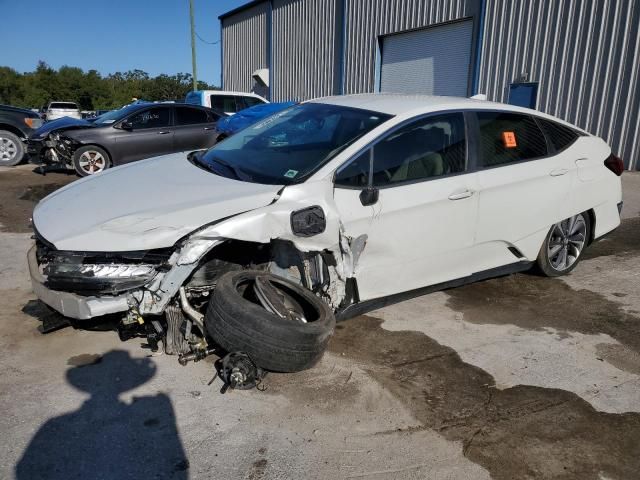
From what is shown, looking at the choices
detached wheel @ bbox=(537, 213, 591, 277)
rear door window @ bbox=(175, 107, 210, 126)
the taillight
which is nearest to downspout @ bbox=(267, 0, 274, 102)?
rear door window @ bbox=(175, 107, 210, 126)

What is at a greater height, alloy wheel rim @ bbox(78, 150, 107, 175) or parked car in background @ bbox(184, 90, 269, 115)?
parked car in background @ bbox(184, 90, 269, 115)

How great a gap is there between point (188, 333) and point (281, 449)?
985mm

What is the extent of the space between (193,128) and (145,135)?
1.01 meters

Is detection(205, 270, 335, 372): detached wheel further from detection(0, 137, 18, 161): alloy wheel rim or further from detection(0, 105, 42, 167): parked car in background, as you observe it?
detection(0, 137, 18, 161): alloy wheel rim

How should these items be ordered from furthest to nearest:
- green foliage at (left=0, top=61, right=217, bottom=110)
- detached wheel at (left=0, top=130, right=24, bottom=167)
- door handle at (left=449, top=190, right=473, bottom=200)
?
1. green foliage at (left=0, top=61, right=217, bottom=110)
2. detached wheel at (left=0, top=130, right=24, bottom=167)
3. door handle at (left=449, top=190, right=473, bottom=200)

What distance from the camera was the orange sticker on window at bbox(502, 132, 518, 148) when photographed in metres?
4.13

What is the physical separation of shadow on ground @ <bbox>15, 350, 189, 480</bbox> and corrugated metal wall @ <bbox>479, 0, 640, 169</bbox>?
10873mm

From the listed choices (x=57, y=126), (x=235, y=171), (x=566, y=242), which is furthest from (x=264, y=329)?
(x=57, y=126)

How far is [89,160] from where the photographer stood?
9.94 meters

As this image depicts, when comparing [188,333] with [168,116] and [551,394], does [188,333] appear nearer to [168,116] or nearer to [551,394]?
[551,394]

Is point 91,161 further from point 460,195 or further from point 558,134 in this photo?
point 558,134

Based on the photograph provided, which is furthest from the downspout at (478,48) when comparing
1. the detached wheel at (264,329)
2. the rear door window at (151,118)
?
the detached wheel at (264,329)

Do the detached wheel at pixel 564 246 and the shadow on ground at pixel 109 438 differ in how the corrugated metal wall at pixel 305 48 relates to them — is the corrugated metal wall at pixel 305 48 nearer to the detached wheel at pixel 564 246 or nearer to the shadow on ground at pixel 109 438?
the detached wheel at pixel 564 246

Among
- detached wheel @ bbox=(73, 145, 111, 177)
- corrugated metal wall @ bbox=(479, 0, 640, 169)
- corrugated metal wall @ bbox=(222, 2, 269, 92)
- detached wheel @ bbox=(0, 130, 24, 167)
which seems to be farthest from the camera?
corrugated metal wall @ bbox=(222, 2, 269, 92)
